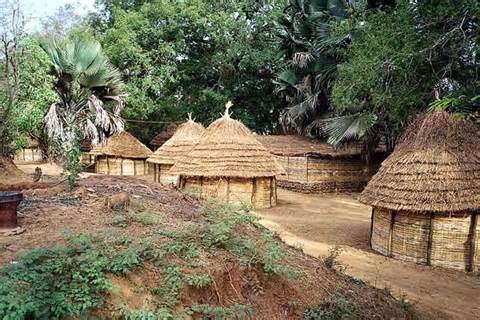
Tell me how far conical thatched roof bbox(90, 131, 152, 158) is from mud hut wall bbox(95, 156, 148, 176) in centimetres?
56

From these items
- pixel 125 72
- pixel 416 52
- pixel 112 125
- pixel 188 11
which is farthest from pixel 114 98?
pixel 416 52

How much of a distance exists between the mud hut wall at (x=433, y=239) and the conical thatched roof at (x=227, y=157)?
6347mm

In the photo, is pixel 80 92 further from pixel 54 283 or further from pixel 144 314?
pixel 144 314

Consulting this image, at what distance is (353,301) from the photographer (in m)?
6.14

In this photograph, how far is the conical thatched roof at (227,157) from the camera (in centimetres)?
1564

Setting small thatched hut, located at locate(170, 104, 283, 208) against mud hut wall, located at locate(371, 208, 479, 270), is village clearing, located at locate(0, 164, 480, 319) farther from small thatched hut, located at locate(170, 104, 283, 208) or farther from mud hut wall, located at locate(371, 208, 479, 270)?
small thatched hut, located at locate(170, 104, 283, 208)

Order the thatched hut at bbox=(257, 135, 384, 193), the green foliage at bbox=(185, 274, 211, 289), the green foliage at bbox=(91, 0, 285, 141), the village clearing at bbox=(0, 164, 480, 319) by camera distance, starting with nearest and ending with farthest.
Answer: the green foliage at bbox=(185, 274, 211, 289) → the village clearing at bbox=(0, 164, 480, 319) → the thatched hut at bbox=(257, 135, 384, 193) → the green foliage at bbox=(91, 0, 285, 141)

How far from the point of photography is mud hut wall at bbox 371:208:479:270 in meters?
9.43

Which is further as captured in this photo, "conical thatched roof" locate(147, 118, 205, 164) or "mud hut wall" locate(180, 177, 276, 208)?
"conical thatched roof" locate(147, 118, 205, 164)

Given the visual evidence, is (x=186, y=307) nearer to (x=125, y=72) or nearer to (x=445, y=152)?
(x=445, y=152)

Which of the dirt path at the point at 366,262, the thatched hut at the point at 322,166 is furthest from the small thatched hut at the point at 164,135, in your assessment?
the dirt path at the point at 366,262

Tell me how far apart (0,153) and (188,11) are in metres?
14.5

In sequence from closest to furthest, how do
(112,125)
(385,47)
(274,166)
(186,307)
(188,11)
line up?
(186,307), (385,47), (274,166), (112,125), (188,11)

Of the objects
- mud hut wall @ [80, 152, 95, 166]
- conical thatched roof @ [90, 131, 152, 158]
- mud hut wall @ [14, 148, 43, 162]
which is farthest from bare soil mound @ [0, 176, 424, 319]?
mud hut wall @ [14, 148, 43, 162]
